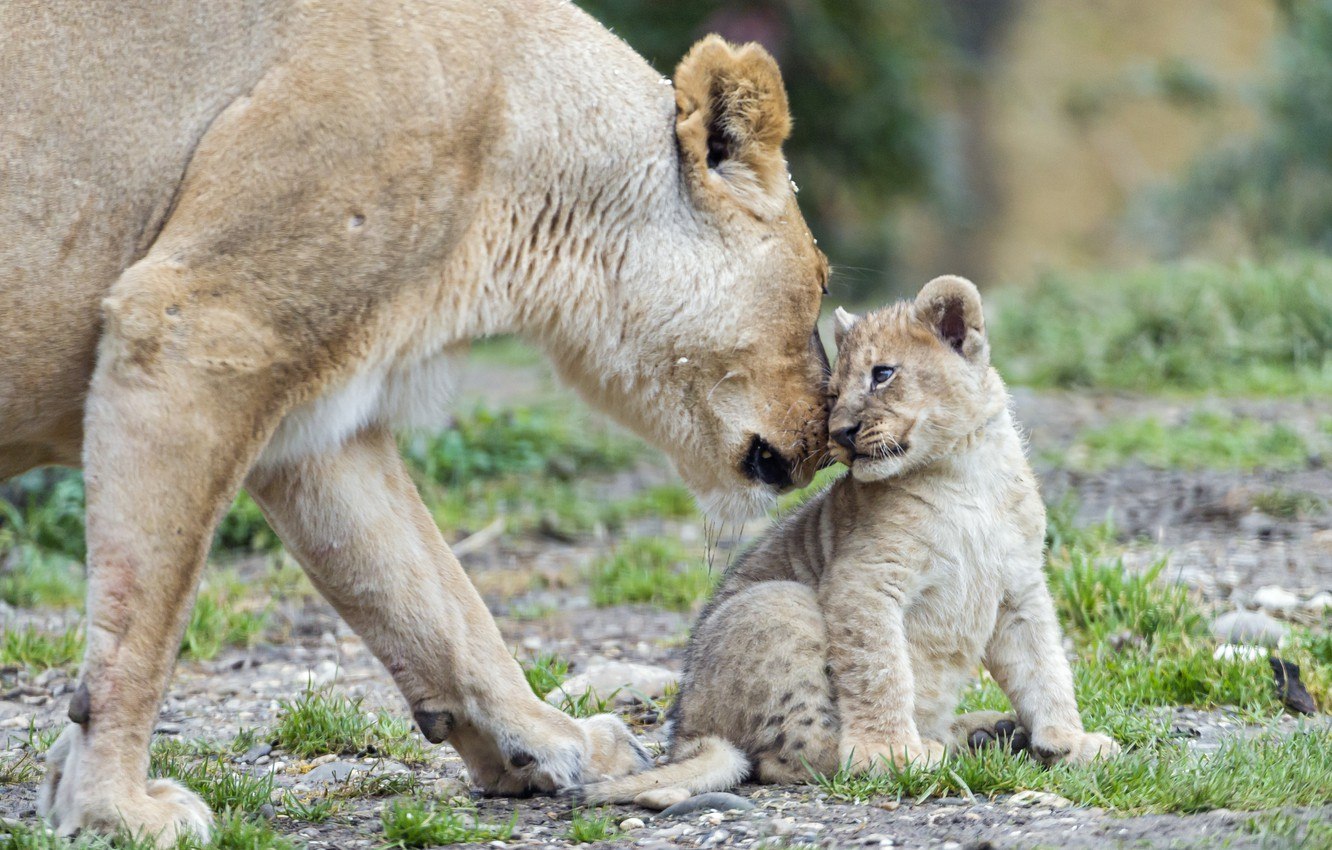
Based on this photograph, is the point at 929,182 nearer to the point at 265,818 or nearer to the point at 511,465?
the point at 511,465

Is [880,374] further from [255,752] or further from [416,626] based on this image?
[255,752]

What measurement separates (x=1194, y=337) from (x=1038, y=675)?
672 centimetres

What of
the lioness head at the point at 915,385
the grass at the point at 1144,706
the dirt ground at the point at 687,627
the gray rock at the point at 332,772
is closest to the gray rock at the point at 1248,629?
the grass at the point at 1144,706

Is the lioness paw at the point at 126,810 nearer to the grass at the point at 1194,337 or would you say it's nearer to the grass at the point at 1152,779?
the grass at the point at 1152,779

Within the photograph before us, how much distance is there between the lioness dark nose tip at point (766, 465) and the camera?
4191 millimetres

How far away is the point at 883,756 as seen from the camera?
3715 millimetres

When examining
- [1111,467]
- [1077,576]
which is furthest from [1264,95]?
[1077,576]

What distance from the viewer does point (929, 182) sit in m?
14.5

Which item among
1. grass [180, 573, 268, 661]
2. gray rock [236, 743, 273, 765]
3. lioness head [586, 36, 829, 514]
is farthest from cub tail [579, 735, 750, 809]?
grass [180, 573, 268, 661]

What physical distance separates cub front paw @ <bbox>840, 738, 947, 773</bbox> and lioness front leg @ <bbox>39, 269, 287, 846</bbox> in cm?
144

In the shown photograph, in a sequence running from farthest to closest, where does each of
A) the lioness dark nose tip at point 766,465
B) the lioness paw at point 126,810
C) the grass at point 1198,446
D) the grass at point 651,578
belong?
the grass at point 1198,446 → the grass at point 651,578 → the lioness dark nose tip at point 766,465 → the lioness paw at point 126,810

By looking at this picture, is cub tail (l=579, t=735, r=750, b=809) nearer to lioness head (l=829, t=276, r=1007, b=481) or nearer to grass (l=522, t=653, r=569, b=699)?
lioness head (l=829, t=276, r=1007, b=481)

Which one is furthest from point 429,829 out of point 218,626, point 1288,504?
point 1288,504

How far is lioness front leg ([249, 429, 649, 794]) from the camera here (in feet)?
13.1
